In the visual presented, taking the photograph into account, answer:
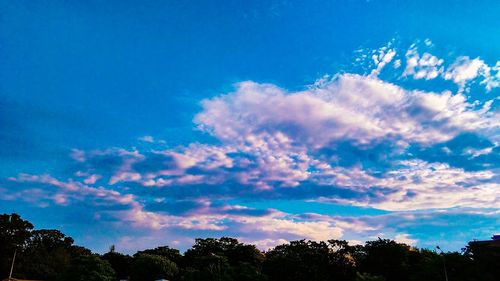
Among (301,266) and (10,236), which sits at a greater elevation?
(10,236)

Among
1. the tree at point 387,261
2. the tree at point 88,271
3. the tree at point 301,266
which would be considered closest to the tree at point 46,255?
the tree at point 88,271

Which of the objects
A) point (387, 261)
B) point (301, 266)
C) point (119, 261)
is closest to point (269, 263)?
point (301, 266)

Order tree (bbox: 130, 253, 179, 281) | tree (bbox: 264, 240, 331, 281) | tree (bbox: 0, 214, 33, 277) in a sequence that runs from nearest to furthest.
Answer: tree (bbox: 264, 240, 331, 281), tree (bbox: 130, 253, 179, 281), tree (bbox: 0, 214, 33, 277)

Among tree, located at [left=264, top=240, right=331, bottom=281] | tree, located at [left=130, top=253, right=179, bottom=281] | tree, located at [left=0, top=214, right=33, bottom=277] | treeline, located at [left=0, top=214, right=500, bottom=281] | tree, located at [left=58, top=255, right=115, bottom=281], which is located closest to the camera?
treeline, located at [left=0, top=214, right=500, bottom=281]

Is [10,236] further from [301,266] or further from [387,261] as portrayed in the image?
[387,261]

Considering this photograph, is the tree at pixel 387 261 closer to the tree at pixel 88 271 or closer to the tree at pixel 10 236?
the tree at pixel 88 271

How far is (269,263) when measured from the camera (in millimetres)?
76562

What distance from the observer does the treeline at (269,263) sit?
56562mm

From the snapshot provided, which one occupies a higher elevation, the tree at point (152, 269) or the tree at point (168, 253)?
the tree at point (168, 253)

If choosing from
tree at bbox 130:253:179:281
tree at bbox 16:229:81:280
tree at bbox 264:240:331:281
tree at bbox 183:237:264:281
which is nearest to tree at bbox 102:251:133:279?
tree at bbox 16:229:81:280

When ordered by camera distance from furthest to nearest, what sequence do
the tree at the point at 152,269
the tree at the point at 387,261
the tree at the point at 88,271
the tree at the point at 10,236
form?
1. the tree at the point at 10,236
2. the tree at the point at 152,269
3. the tree at the point at 88,271
4. the tree at the point at 387,261

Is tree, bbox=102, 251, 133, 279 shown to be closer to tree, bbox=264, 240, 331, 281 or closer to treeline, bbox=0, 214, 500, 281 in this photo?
treeline, bbox=0, 214, 500, 281

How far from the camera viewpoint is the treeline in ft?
186

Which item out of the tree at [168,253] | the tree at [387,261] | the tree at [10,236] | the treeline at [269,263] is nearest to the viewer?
the treeline at [269,263]
